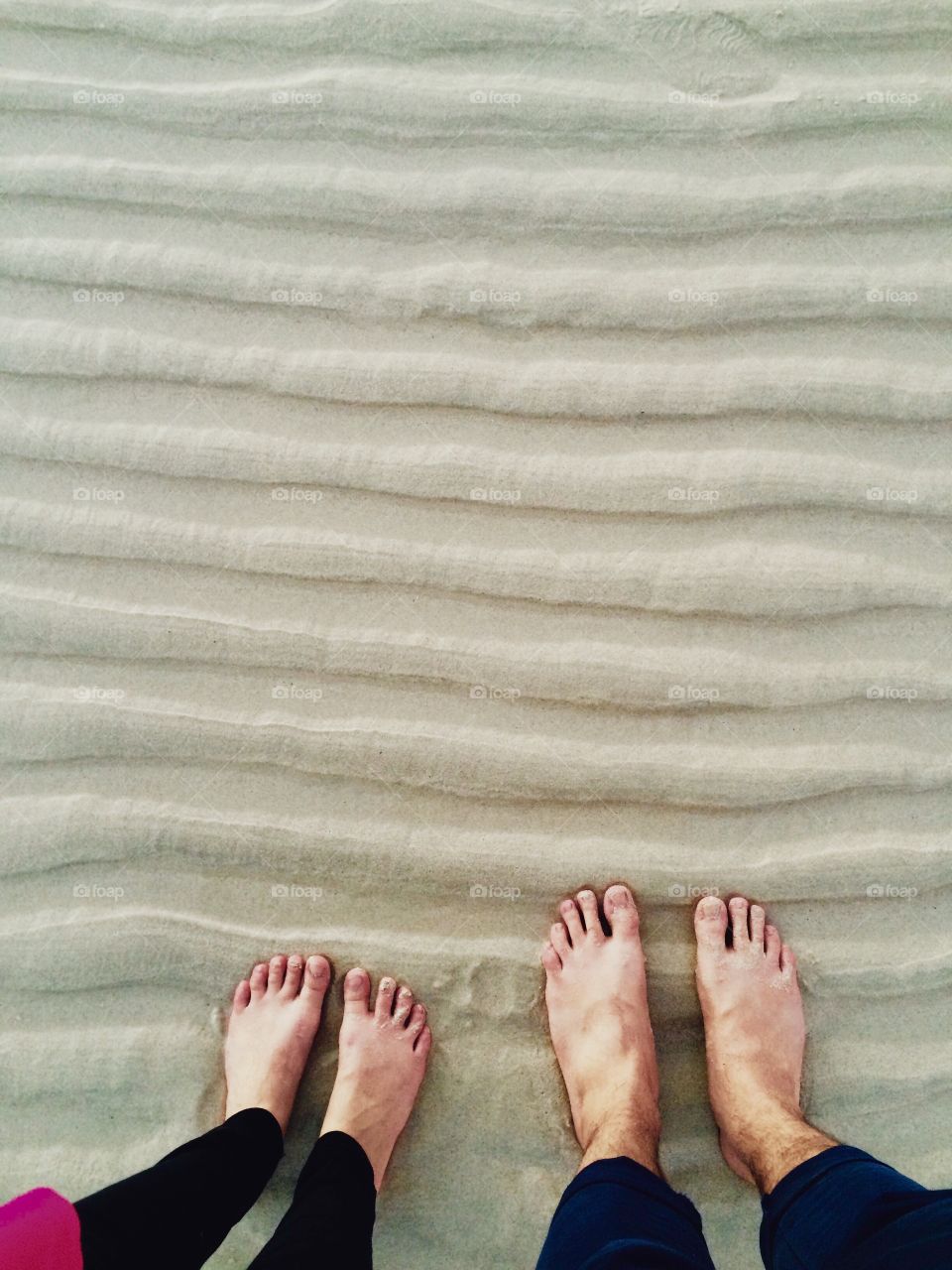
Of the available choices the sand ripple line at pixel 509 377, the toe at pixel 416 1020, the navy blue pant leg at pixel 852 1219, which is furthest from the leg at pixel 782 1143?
the sand ripple line at pixel 509 377

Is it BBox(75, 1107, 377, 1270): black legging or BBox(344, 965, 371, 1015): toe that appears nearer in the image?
BBox(75, 1107, 377, 1270): black legging

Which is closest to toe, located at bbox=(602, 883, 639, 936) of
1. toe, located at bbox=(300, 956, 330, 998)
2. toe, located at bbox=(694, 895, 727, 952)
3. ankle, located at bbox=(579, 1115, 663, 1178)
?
toe, located at bbox=(694, 895, 727, 952)

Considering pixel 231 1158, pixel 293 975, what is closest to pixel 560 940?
pixel 293 975

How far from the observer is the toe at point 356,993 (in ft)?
4.98

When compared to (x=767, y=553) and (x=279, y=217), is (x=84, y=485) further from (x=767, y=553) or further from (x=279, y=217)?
(x=767, y=553)

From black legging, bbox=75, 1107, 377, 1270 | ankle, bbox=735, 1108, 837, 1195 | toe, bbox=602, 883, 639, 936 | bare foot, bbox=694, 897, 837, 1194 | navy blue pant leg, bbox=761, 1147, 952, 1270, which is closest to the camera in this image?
navy blue pant leg, bbox=761, 1147, 952, 1270

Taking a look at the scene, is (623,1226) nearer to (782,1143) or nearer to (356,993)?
(782,1143)

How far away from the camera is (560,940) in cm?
153

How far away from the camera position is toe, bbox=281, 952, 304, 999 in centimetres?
151

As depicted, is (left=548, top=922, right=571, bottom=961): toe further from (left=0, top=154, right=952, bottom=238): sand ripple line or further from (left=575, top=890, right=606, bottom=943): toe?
(left=0, top=154, right=952, bottom=238): sand ripple line

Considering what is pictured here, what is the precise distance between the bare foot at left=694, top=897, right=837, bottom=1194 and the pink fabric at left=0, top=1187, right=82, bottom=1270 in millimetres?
1040

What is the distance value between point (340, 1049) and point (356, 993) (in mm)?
104

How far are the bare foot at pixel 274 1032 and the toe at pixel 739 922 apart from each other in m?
0.76

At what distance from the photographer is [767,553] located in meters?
1.52
